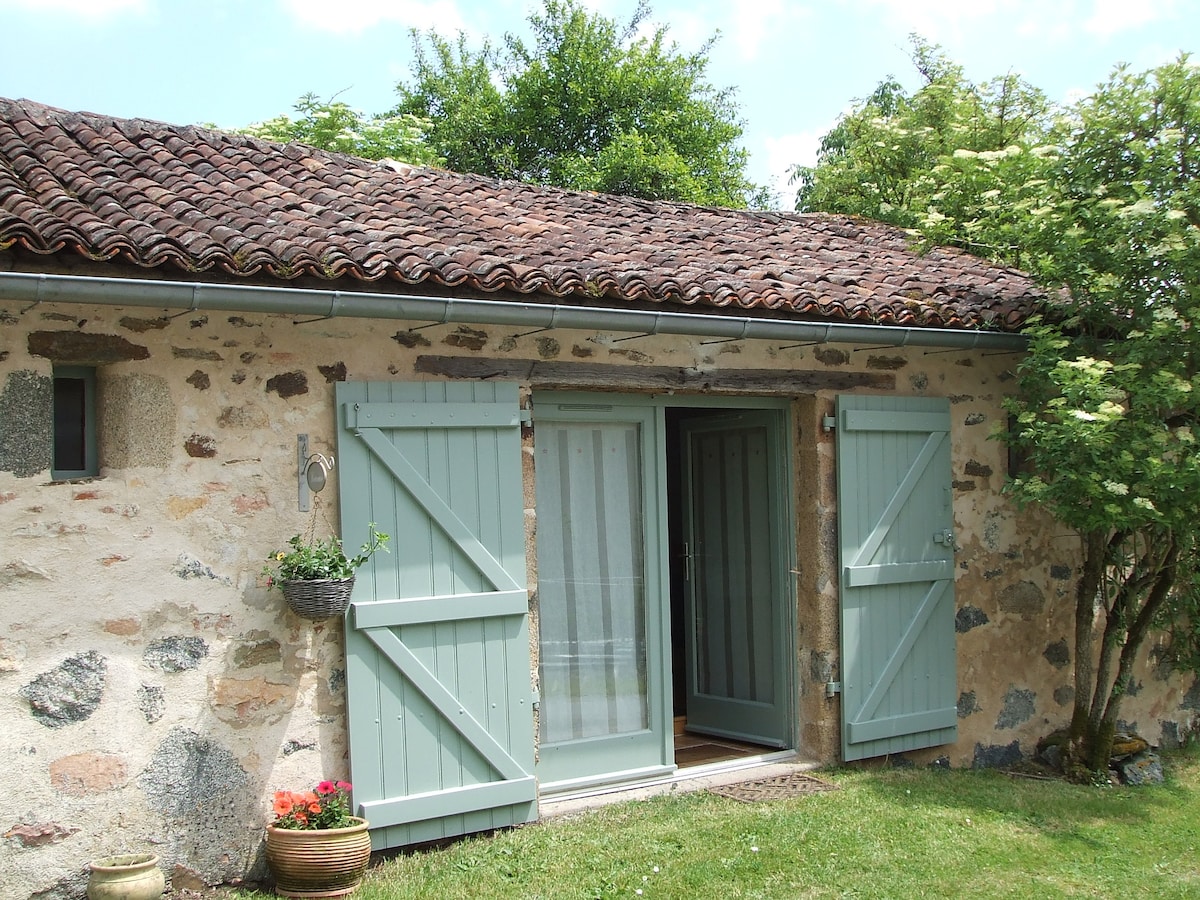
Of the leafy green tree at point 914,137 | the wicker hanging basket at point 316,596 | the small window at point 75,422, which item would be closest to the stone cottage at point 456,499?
the small window at point 75,422

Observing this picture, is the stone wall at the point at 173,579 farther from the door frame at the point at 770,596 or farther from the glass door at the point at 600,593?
the door frame at the point at 770,596

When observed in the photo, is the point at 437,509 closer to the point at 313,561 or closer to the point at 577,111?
the point at 313,561

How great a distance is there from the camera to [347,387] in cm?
514

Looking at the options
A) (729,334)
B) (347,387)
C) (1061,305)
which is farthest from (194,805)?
(1061,305)

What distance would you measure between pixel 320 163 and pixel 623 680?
3505mm

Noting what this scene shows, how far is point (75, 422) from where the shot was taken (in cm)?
470

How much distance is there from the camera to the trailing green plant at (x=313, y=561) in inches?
189

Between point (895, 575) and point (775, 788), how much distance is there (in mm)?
1410

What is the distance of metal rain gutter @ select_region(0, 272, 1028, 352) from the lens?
167 inches

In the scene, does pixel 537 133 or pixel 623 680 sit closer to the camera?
pixel 623 680

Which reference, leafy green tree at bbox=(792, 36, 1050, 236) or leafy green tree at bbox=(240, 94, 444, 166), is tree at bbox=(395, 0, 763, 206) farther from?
leafy green tree at bbox=(792, 36, 1050, 236)

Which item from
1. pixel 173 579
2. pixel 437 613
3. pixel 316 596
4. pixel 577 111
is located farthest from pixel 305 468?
pixel 577 111

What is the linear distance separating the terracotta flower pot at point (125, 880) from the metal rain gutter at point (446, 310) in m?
2.08

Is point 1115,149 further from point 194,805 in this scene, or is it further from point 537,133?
point 537,133
